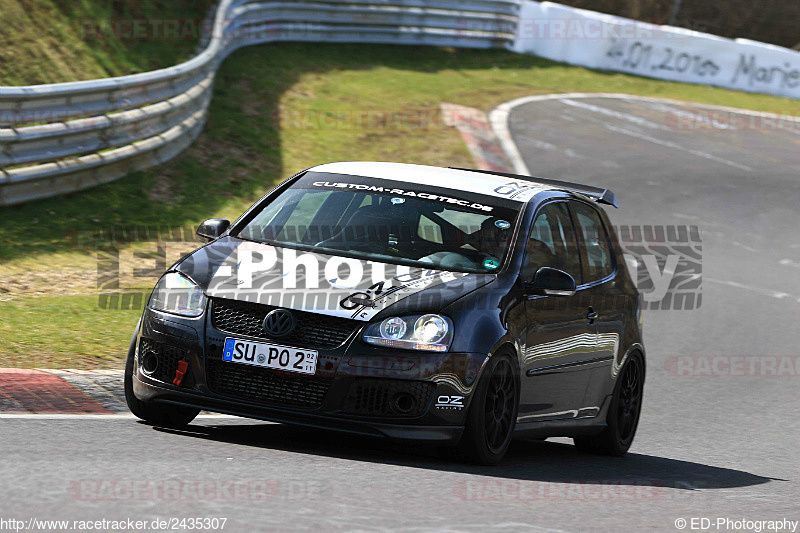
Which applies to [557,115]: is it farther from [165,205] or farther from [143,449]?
[143,449]

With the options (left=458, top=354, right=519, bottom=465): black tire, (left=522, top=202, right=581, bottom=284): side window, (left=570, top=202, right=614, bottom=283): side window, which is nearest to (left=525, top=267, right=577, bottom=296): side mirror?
(left=522, top=202, right=581, bottom=284): side window

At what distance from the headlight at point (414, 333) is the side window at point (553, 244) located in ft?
3.21

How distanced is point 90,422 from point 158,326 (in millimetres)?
816

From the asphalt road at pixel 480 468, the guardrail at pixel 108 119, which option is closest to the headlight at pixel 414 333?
the asphalt road at pixel 480 468

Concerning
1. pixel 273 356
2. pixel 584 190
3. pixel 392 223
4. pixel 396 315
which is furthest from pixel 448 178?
pixel 273 356

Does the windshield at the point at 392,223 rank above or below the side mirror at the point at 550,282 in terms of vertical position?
above

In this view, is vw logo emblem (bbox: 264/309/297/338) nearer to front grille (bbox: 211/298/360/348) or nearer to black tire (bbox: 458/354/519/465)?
front grille (bbox: 211/298/360/348)

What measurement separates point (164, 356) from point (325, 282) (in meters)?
0.89

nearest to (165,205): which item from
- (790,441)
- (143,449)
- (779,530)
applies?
(790,441)

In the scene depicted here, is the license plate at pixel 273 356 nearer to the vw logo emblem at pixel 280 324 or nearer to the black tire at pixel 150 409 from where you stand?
the vw logo emblem at pixel 280 324

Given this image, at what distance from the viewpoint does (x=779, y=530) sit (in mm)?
5652

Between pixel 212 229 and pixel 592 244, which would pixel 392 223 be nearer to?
pixel 212 229

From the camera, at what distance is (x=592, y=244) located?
27.0 ft

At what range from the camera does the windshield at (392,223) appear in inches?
275
